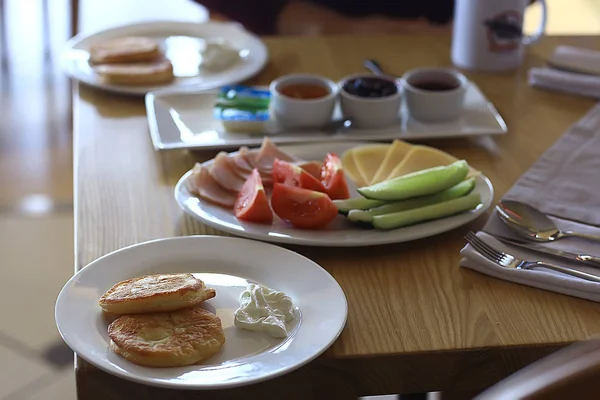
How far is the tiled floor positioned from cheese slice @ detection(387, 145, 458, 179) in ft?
1.95

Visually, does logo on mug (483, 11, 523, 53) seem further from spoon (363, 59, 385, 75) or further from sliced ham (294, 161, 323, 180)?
sliced ham (294, 161, 323, 180)

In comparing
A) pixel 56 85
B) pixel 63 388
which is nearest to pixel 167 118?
pixel 63 388

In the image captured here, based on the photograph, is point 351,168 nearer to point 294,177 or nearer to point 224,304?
point 294,177

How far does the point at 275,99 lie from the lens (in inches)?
53.0

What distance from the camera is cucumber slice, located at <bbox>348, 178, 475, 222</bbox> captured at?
1.04 m

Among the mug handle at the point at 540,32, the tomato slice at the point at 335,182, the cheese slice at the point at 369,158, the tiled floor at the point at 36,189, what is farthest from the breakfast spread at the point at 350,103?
the tiled floor at the point at 36,189

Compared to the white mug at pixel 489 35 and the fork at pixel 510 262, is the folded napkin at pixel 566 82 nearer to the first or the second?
A: the white mug at pixel 489 35

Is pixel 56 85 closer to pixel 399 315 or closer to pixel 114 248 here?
pixel 114 248

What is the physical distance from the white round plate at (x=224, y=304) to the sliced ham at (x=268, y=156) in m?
0.18

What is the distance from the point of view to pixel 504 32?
1.58 m

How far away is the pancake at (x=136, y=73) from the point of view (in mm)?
1479

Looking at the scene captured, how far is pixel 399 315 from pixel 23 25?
3074mm

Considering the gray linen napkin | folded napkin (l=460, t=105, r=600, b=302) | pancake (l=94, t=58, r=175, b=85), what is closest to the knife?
folded napkin (l=460, t=105, r=600, b=302)

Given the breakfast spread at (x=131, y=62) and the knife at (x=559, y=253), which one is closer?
the knife at (x=559, y=253)
